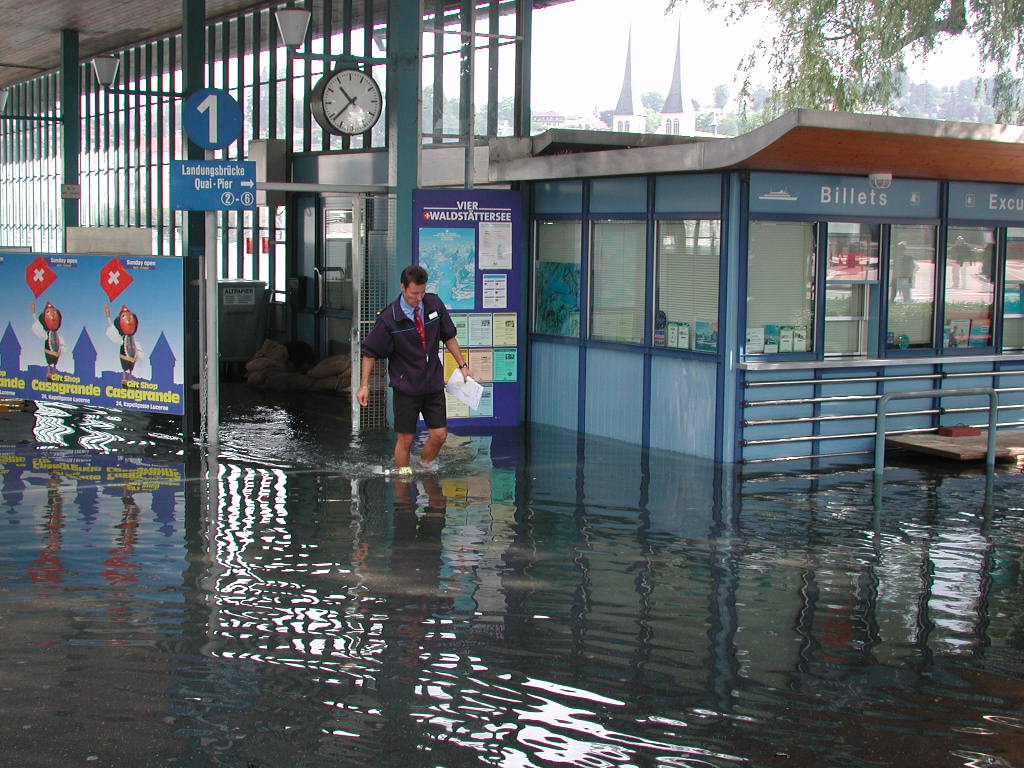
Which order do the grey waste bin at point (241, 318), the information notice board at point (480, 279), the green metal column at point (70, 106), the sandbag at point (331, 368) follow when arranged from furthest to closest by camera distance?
the green metal column at point (70, 106), the grey waste bin at point (241, 318), the sandbag at point (331, 368), the information notice board at point (480, 279)

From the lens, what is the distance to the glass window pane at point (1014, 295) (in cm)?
1286

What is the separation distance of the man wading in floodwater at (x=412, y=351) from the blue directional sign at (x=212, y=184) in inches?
76.9

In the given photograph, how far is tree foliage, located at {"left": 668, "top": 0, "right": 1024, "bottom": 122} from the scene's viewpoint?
24016 millimetres

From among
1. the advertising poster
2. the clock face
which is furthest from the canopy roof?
the advertising poster

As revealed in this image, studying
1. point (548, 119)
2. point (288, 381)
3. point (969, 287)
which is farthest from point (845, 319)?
point (548, 119)

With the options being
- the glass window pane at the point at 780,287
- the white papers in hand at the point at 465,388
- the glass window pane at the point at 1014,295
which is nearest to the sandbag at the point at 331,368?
the white papers in hand at the point at 465,388

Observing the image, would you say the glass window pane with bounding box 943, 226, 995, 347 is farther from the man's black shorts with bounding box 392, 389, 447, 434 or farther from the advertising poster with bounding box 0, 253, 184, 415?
the advertising poster with bounding box 0, 253, 184, 415

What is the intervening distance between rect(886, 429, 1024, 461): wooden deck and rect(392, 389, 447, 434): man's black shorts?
14.1ft

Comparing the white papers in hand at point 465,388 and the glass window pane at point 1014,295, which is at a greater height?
the glass window pane at point 1014,295

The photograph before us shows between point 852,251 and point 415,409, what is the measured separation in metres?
4.31

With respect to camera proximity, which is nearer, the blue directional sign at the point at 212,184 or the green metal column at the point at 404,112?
the blue directional sign at the point at 212,184

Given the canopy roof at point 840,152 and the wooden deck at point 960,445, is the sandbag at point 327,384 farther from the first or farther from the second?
the wooden deck at point 960,445

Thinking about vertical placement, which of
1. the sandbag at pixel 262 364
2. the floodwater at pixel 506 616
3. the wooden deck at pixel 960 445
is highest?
the sandbag at pixel 262 364

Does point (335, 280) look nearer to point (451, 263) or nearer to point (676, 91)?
point (451, 263)
